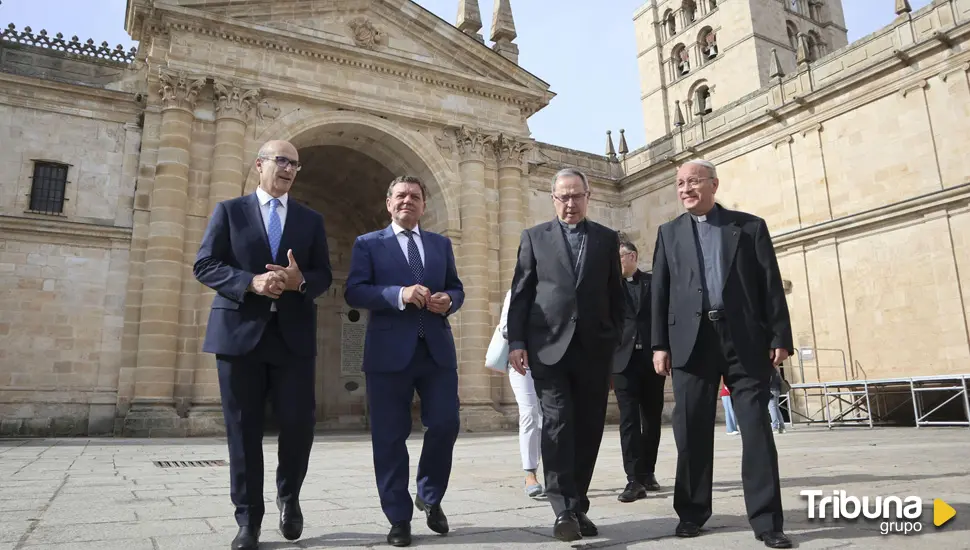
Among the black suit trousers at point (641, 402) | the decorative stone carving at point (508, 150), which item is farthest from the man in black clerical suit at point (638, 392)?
the decorative stone carving at point (508, 150)

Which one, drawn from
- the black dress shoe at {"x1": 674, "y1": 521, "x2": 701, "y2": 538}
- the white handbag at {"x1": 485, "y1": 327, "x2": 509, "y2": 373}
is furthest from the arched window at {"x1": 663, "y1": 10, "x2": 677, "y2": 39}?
the black dress shoe at {"x1": 674, "y1": 521, "x2": 701, "y2": 538}

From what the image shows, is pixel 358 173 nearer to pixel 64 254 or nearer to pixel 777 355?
pixel 64 254

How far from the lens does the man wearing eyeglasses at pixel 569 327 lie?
11.9 feet

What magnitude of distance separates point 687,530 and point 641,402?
2.26m

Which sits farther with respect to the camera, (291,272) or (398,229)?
(398,229)

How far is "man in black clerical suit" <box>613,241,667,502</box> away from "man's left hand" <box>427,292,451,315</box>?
2.02 m

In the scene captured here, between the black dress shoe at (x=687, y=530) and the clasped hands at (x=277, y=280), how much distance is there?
227cm

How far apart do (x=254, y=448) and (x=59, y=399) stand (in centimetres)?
1353

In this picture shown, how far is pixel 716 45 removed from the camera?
36.3 metres

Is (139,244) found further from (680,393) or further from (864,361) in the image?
(864,361)

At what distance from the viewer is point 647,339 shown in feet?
16.8

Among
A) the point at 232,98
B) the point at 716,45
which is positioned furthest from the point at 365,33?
the point at 716,45

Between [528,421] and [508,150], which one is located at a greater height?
[508,150]

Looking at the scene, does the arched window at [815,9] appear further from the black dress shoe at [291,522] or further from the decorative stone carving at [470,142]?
the black dress shoe at [291,522]
